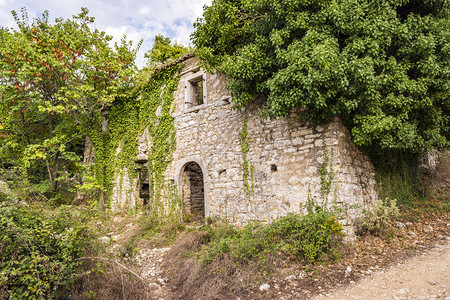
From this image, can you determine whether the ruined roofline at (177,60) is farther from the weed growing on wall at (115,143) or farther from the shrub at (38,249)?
the shrub at (38,249)

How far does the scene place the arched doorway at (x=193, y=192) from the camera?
8914mm

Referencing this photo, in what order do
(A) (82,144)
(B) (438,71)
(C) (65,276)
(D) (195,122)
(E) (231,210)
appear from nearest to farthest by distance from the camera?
1. (C) (65,276)
2. (B) (438,71)
3. (E) (231,210)
4. (D) (195,122)
5. (A) (82,144)

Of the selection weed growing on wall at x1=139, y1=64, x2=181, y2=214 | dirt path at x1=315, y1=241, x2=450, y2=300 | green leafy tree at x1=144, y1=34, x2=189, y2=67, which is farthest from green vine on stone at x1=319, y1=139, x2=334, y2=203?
green leafy tree at x1=144, y1=34, x2=189, y2=67

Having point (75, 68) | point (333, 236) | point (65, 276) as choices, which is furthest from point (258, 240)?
point (75, 68)

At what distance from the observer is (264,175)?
6891 mm

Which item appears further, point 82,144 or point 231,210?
point 82,144

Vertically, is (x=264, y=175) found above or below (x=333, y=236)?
above

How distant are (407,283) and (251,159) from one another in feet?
13.2

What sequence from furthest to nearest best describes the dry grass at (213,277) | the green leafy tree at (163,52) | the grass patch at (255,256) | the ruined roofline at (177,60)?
the green leafy tree at (163,52), the ruined roofline at (177,60), the grass patch at (255,256), the dry grass at (213,277)

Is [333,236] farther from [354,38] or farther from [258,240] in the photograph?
[354,38]

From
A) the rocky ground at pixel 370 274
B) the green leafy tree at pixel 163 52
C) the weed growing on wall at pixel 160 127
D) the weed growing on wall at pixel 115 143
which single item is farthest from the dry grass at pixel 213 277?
the green leafy tree at pixel 163 52

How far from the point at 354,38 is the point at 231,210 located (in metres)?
4.78

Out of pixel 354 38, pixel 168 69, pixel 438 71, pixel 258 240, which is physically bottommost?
pixel 258 240

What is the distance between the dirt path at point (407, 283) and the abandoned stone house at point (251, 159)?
58.1 inches
